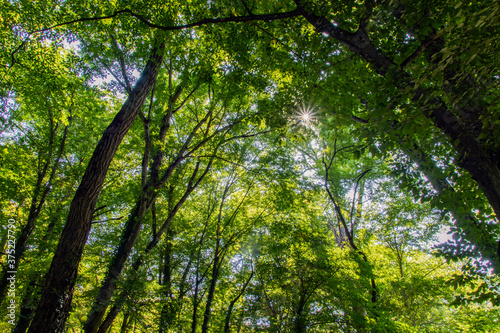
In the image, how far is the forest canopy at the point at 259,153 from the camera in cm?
245

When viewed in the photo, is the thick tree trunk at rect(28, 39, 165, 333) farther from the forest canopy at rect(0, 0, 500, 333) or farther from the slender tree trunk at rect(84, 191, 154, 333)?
the slender tree trunk at rect(84, 191, 154, 333)

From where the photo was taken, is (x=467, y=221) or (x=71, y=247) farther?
(x=467, y=221)

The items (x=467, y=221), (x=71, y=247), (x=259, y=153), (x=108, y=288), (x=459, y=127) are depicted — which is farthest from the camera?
(x=259, y=153)

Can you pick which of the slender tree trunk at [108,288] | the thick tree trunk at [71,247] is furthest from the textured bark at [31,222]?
the thick tree trunk at [71,247]

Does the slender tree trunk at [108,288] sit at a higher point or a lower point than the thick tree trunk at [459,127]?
lower

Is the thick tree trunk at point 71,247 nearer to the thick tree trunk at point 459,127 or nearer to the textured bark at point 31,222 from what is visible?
the thick tree trunk at point 459,127

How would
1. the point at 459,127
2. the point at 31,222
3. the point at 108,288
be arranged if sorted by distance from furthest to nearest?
the point at 31,222 < the point at 108,288 < the point at 459,127

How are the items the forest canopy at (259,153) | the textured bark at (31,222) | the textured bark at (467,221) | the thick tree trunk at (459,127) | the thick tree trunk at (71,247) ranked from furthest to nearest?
the textured bark at (31,222) < the textured bark at (467,221) < the thick tree trunk at (71,247) < the forest canopy at (259,153) < the thick tree trunk at (459,127)

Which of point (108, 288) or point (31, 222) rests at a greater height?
point (31, 222)

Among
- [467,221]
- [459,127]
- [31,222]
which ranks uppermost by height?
[31,222]

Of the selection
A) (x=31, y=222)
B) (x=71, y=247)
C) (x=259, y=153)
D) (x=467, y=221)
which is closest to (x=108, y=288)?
(x=71, y=247)

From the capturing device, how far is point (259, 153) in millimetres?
9664

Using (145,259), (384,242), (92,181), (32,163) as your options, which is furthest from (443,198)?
(32,163)

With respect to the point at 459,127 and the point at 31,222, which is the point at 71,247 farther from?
the point at 31,222
